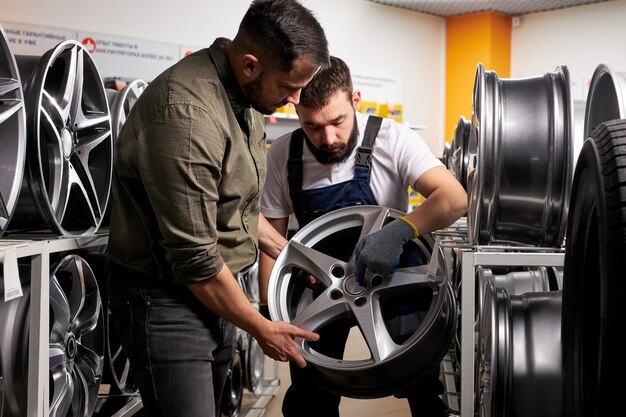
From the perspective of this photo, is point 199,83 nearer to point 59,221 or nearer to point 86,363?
point 59,221

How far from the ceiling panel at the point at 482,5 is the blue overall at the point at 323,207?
7.55 metres

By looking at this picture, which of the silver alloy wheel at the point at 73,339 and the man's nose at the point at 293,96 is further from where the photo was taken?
the silver alloy wheel at the point at 73,339

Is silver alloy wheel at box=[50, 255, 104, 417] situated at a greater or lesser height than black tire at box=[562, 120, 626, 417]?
lesser

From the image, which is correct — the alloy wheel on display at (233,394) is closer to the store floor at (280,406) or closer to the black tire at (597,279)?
the store floor at (280,406)

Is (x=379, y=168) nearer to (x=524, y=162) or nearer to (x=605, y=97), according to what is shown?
(x=524, y=162)

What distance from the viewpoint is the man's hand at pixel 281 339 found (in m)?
2.19

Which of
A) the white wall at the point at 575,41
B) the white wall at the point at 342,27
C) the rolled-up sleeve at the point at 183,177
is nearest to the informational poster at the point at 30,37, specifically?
the white wall at the point at 342,27

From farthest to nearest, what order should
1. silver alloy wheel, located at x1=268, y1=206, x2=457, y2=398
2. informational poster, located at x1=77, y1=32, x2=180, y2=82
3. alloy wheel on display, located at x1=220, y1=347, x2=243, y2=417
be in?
informational poster, located at x1=77, y1=32, x2=180, y2=82 < alloy wheel on display, located at x1=220, y1=347, x2=243, y2=417 < silver alloy wheel, located at x1=268, y1=206, x2=457, y2=398

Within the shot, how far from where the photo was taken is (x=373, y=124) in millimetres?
2881

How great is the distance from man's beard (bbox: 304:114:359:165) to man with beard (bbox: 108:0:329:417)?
60 centimetres

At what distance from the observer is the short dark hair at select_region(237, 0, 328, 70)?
1980 millimetres

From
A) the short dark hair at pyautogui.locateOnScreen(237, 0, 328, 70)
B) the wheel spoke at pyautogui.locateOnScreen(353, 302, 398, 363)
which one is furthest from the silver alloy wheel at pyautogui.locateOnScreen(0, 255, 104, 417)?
the short dark hair at pyautogui.locateOnScreen(237, 0, 328, 70)

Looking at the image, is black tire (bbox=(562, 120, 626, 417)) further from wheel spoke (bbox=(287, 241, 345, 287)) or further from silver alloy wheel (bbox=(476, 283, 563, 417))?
wheel spoke (bbox=(287, 241, 345, 287))

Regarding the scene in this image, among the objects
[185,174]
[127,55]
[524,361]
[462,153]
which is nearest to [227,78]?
[185,174]
